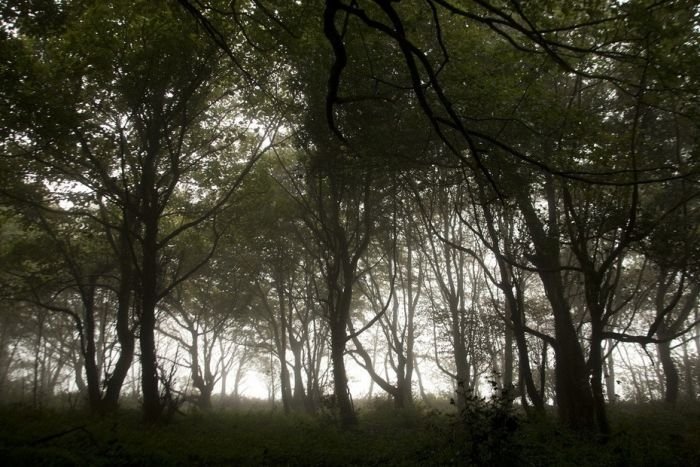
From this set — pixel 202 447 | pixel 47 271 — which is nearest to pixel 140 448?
pixel 202 447

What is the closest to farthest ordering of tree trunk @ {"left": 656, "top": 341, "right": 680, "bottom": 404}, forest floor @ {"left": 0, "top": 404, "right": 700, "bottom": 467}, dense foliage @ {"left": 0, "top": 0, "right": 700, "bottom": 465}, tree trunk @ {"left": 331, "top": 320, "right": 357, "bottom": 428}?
forest floor @ {"left": 0, "top": 404, "right": 700, "bottom": 467}
dense foliage @ {"left": 0, "top": 0, "right": 700, "bottom": 465}
tree trunk @ {"left": 331, "top": 320, "right": 357, "bottom": 428}
tree trunk @ {"left": 656, "top": 341, "right": 680, "bottom": 404}

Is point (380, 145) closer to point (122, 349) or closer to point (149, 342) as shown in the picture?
point (149, 342)

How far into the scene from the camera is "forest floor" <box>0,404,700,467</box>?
726 cm

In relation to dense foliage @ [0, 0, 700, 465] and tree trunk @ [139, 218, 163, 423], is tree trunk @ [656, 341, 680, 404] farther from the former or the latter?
tree trunk @ [139, 218, 163, 423]

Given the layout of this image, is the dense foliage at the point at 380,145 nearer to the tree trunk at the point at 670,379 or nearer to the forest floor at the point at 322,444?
the forest floor at the point at 322,444

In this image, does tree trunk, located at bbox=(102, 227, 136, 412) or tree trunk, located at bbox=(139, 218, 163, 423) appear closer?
tree trunk, located at bbox=(139, 218, 163, 423)

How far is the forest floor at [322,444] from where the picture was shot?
7.26 metres

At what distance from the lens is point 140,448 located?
7.86 metres

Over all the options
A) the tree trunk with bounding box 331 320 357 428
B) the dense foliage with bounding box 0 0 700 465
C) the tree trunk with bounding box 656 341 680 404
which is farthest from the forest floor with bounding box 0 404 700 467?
the tree trunk with bounding box 656 341 680 404

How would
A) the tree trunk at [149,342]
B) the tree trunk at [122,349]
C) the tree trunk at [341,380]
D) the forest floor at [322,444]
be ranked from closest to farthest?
the forest floor at [322,444] → the tree trunk at [149,342] → the tree trunk at [122,349] → the tree trunk at [341,380]

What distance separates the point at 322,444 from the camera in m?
9.64

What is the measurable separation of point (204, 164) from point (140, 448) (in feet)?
28.8

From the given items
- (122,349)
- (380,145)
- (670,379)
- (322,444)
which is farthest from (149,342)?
(670,379)

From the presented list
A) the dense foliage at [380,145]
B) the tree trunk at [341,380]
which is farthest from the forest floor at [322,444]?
the tree trunk at [341,380]
